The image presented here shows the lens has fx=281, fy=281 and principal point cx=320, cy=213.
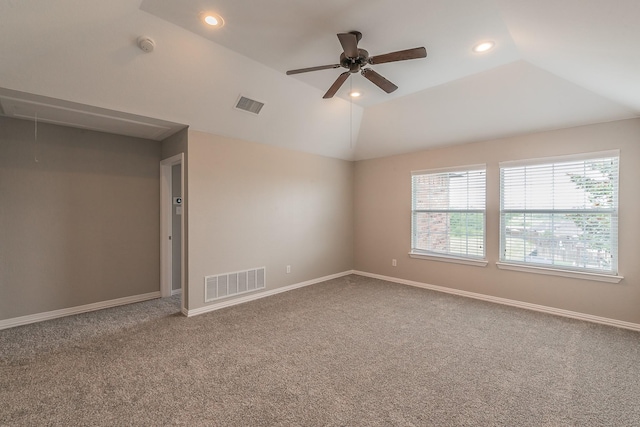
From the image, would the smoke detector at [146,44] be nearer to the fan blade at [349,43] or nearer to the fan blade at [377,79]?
the fan blade at [349,43]

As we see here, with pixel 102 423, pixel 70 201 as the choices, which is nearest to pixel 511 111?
pixel 102 423

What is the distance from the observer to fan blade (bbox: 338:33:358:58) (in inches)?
85.9

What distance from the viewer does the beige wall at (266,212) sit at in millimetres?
3846

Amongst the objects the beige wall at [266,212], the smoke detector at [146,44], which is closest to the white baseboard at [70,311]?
the beige wall at [266,212]

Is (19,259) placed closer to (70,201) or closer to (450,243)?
(70,201)

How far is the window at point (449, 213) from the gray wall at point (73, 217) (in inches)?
178

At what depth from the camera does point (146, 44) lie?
2.58m

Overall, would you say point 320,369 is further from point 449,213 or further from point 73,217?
point 73,217

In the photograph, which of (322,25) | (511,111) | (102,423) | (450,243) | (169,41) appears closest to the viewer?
(102,423)

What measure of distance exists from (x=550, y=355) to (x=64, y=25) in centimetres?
518

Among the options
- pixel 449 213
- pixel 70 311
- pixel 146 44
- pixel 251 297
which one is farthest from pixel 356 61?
pixel 70 311

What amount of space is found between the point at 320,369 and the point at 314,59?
312cm

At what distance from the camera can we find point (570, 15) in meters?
1.72

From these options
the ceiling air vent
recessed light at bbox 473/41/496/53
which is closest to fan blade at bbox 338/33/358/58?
recessed light at bbox 473/41/496/53
